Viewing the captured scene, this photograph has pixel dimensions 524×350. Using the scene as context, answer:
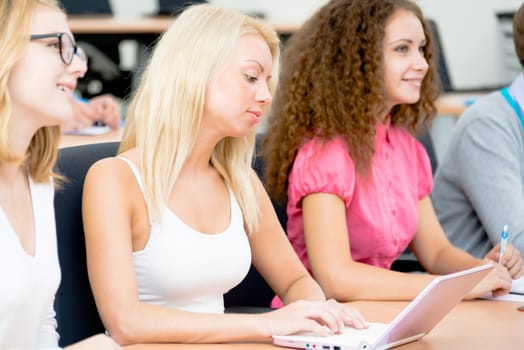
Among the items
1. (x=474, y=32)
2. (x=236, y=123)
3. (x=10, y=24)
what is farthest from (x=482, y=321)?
(x=474, y=32)

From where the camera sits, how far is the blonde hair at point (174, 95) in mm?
1971

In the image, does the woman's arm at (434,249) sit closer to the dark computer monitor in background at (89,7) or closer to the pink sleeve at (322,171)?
the pink sleeve at (322,171)

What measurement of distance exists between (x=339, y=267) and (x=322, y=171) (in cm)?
24

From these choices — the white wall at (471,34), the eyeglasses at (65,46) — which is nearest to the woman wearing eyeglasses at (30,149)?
the eyeglasses at (65,46)

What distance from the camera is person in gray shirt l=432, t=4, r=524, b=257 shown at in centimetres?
264

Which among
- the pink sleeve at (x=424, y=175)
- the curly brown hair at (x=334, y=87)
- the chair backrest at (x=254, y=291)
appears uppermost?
the curly brown hair at (x=334, y=87)

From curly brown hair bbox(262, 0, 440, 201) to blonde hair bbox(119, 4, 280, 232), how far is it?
1.36 feet

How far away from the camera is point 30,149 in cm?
181

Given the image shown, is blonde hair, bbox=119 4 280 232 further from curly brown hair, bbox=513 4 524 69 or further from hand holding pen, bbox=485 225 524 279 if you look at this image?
curly brown hair, bbox=513 4 524 69

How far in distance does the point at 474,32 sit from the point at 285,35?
1783 mm

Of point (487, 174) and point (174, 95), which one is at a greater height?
point (174, 95)

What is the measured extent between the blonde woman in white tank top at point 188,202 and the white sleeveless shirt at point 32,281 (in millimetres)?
94

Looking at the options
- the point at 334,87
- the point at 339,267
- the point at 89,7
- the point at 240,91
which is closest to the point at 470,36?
the point at 89,7

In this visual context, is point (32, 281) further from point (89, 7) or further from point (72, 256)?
point (89, 7)
